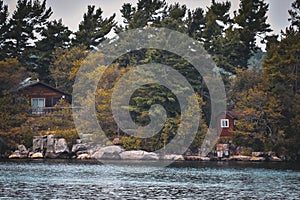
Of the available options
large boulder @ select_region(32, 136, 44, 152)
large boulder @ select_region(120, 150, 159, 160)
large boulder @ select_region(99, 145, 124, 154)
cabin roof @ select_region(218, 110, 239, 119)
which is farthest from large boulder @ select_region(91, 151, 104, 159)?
cabin roof @ select_region(218, 110, 239, 119)

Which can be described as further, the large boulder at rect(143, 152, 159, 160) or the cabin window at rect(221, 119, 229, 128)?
the cabin window at rect(221, 119, 229, 128)

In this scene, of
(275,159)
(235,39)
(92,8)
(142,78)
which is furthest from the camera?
(92,8)

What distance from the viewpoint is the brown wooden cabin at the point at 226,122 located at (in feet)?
248

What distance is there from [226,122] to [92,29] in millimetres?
26481

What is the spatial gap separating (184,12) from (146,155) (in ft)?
75.1

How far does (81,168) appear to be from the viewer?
56156 millimetres

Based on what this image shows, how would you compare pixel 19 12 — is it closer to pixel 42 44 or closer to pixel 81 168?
pixel 42 44

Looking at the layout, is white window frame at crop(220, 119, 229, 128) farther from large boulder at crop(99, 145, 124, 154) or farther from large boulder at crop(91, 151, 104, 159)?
large boulder at crop(91, 151, 104, 159)

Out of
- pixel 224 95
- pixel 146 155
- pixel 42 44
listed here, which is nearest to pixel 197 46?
pixel 224 95

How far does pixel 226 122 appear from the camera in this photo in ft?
249

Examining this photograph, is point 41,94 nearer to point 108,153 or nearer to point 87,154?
point 87,154

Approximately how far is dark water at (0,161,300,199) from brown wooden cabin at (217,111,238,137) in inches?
603

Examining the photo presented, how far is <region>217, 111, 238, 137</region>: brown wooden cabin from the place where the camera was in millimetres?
75525

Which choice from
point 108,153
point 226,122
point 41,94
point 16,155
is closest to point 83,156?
point 108,153
